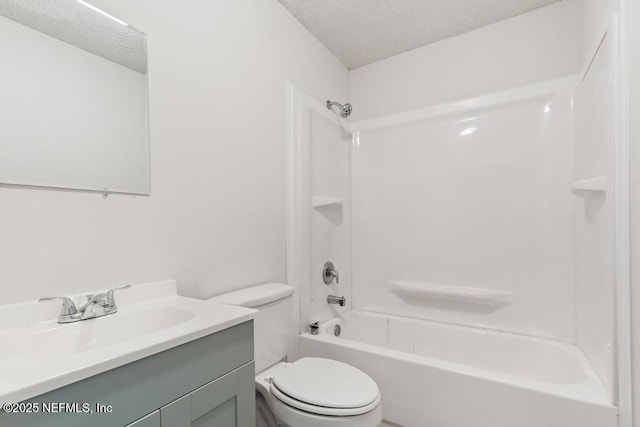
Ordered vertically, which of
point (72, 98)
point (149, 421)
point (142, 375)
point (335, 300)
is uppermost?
point (72, 98)

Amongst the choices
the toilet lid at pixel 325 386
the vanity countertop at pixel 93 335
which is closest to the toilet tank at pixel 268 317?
the toilet lid at pixel 325 386

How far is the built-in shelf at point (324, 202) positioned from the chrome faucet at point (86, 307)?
1.27 metres

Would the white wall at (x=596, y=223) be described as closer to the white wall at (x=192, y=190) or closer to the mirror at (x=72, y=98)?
the white wall at (x=192, y=190)

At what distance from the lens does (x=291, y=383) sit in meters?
1.25

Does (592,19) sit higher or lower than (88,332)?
higher

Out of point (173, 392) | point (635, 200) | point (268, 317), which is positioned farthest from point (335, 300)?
point (635, 200)

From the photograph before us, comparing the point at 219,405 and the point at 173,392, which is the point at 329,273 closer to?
the point at 219,405

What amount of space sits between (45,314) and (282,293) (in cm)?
86

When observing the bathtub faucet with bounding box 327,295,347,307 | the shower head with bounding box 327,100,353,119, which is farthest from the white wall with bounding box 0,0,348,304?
the bathtub faucet with bounding box 327,295,347,307

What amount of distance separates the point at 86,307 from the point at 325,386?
89 cm

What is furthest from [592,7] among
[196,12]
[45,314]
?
[45,314]

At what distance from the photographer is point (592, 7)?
1496 millimetres

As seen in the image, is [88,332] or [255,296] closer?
[88,332]

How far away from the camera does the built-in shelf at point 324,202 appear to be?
206cm
